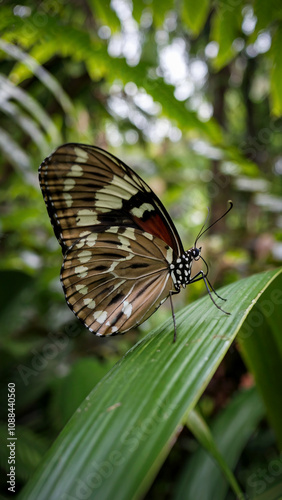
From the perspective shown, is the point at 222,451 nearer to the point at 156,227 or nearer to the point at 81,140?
the point at 156,227

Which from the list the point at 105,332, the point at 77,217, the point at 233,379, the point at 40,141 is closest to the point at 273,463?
the point at 233,379

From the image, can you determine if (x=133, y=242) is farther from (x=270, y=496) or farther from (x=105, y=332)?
(x=270, y=496)

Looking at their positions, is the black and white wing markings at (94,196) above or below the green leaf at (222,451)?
above

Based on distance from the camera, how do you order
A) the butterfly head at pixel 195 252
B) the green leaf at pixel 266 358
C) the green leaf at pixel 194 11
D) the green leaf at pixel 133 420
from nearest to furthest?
the green leaf at pixel 133 420, the green leaf at pixel 266 358, the butterfly head at pixel 195 252, the green leaf at pixel 194 11

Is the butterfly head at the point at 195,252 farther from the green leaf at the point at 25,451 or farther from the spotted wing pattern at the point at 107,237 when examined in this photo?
the green leaf at the point at 25,451

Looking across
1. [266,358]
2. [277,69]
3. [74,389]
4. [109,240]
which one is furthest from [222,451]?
[277,69]

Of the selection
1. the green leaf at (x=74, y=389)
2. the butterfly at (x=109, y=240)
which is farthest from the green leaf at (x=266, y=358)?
the green leaf at (x=74, y=389)

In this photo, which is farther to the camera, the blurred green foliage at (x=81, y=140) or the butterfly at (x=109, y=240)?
the blurred green foliage at (x=81, y=140)

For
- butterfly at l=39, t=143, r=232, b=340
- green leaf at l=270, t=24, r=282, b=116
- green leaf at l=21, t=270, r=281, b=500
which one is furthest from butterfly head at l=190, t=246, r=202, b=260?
green leaf at l=270, t=24, r=282, b=116
